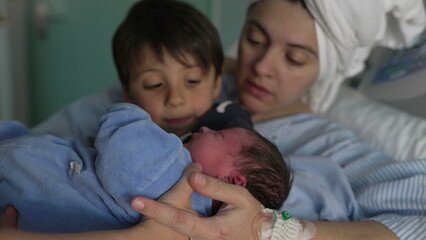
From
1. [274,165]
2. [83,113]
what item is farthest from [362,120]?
[83,113]

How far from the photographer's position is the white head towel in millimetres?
1362

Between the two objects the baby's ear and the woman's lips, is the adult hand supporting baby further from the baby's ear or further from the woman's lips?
the woman's lips

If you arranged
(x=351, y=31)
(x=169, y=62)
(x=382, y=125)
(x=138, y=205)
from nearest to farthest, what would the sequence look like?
(x=138, y=205)
(x=169, y=62)
(x=351, y=31)
(x=382, y=125)

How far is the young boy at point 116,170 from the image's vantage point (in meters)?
0.79

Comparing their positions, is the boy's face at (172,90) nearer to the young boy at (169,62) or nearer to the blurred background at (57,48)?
the young boy at (169,62)

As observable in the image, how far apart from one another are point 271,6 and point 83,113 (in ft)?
2.44

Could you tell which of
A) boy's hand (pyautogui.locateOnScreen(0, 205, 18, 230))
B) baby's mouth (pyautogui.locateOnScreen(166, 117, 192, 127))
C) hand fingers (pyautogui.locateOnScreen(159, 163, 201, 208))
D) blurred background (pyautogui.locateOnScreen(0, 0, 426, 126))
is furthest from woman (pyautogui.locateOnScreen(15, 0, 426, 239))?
blurred background (pyautogui.locateOnScreen(0, 0, 426, 126))

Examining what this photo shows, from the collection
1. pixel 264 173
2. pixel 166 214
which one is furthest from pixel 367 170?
pixel 166 214

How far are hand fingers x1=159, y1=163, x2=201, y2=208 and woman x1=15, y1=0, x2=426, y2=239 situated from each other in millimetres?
447

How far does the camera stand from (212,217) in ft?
2.55

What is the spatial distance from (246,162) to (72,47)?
219 cm

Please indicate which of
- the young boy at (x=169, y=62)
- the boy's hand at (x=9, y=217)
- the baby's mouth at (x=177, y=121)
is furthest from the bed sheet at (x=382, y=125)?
the boy's hand at (x=9, y=217)

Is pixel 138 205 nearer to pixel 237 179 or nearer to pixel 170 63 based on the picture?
pixel 237 179

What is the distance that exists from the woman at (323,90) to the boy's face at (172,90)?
25cm
